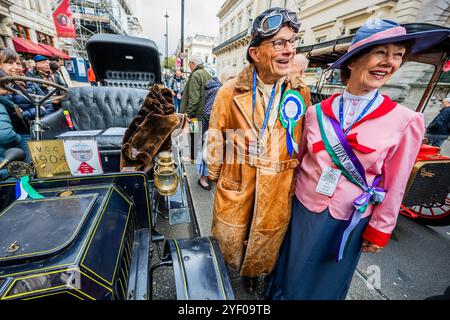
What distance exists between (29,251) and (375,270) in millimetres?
3055

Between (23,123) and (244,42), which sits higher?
(244,42)

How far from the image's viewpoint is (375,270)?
7.73 feet

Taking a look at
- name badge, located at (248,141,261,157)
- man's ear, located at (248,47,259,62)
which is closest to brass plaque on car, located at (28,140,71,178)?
name badge, located at (248,141,261,157)

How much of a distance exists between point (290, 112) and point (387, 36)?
0.63 m

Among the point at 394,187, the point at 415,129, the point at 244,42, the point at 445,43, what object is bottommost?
the point at 394,187

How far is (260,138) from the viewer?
1.46 metres

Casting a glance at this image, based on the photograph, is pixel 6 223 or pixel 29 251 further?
pixel 6 223

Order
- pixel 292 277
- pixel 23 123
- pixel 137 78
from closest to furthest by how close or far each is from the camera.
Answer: pixel 292 277 → pixel 23 123 → pixel 137 78

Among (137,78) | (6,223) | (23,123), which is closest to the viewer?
(6,223)

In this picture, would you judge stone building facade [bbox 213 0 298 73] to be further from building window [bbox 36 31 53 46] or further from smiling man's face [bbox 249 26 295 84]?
smiling man's face [bbox 249 26 295 84]

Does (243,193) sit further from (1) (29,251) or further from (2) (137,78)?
(2) (137,78)

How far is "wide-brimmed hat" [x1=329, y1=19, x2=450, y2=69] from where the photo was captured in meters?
1.12

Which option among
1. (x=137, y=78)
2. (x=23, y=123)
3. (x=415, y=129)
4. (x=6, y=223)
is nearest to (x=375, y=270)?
(x=415, y=129)

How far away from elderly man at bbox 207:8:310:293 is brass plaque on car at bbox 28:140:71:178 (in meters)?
1.06
